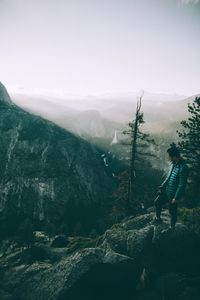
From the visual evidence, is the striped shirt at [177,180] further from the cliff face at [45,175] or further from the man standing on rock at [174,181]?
the cliff face at [45,175]

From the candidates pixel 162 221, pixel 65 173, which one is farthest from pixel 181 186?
pixel 65 173

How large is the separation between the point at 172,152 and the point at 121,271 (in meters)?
5.93

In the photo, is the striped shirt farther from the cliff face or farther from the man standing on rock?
the cliff face

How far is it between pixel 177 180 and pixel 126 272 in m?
4.87

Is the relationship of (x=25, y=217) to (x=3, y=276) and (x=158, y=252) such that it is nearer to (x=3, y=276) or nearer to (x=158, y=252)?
(x=3, y=276)

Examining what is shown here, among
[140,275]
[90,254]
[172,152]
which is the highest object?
[172,152]

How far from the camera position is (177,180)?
1308 centimetres

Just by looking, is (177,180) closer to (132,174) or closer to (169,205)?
(169,205)

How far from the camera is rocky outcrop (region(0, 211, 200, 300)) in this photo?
12.6m

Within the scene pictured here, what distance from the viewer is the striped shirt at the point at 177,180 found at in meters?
12.5

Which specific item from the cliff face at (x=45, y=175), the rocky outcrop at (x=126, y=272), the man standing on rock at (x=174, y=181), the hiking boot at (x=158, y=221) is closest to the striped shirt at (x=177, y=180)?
the man standing on rock at (x=174, y=181)

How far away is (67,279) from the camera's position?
41.4ft

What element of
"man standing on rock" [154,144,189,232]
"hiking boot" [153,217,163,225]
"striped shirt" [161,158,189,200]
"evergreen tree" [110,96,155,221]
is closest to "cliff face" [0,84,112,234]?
"evergreen tree" [110,96,155,221]

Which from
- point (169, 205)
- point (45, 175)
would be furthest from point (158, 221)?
point (45, 175)
